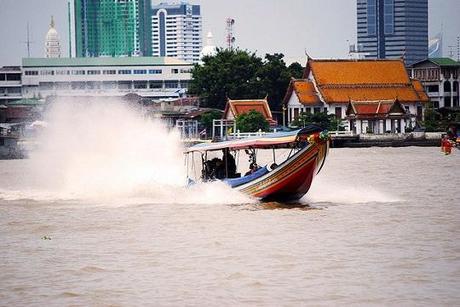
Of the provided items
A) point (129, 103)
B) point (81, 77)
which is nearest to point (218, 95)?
point (129, 103)

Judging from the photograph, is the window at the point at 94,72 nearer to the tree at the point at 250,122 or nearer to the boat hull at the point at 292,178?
the tree at the point at 250,122

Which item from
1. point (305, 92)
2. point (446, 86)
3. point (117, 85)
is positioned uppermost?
point (117, 85)

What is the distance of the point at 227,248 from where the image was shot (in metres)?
21.0

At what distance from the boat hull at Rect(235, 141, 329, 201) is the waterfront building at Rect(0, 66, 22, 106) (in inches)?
4275

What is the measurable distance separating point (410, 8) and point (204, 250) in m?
178

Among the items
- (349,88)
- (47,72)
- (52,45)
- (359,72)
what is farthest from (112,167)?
(52,45)

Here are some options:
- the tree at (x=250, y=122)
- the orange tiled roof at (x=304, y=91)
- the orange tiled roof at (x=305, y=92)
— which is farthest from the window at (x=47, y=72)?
the tree at (x=250, y=122)

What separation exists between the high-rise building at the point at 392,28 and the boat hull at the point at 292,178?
16335 cm

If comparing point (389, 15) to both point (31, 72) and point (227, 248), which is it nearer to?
point (31, 72)

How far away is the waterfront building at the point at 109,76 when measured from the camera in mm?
133625

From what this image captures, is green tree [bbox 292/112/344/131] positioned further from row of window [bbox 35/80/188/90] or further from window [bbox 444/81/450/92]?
row of window [bbox 35/80/188/90]

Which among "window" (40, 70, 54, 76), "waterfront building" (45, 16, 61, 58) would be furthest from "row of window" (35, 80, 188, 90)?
"waterfront building" (45, 16, 61, 58)

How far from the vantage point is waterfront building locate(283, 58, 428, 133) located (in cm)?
8019

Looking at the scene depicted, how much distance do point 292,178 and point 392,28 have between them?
556ft
